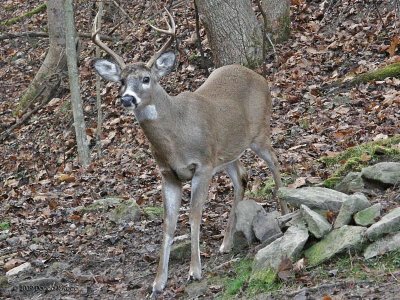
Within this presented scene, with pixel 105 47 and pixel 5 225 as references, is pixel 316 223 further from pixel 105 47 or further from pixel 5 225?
pixel 5 225

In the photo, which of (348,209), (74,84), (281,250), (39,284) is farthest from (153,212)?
(74,84)

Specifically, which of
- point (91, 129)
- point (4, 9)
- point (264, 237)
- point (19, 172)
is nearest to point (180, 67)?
point (91, 129)

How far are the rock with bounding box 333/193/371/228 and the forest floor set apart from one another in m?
0.44

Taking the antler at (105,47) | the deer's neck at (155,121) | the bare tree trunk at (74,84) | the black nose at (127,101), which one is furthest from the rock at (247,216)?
the bare tree trunk at (74,84)

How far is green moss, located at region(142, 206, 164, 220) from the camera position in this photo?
29.1 ft

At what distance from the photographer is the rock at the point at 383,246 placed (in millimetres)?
5715

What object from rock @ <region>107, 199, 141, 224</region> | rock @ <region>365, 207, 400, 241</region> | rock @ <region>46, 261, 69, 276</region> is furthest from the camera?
rock @ <region>107, 199, 141, 224</region>

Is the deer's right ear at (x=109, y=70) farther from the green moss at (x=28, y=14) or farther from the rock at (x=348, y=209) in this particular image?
the green moss at (x=28, y=14)

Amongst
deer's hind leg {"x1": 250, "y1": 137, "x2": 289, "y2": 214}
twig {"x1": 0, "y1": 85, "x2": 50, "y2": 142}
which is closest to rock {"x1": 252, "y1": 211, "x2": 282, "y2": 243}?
deer's hind leg {"x1": 250, "y1": 137, "x2": 289, "y2": 214}

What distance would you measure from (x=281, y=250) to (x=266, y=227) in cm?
82

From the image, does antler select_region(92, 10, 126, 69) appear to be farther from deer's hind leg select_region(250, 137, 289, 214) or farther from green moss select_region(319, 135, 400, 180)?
green moss select_region(319, 135, 400, 180)

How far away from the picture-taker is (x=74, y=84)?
1192cm

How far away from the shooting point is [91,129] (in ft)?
45.6

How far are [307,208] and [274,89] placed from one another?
5778 mm
